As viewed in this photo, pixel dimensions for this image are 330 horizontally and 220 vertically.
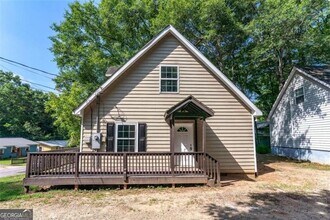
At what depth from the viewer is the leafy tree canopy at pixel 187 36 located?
16.6m

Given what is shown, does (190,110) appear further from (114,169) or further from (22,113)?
(22,113)

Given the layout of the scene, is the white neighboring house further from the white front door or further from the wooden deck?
the wooden deck

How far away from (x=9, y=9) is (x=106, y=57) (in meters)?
9.53

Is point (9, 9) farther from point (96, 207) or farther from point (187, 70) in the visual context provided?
point (96, 207)

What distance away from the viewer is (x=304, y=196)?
7102mm

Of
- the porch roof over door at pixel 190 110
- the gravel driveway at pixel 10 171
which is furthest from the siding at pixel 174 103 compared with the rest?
the gravel driveway at pixel 10 171

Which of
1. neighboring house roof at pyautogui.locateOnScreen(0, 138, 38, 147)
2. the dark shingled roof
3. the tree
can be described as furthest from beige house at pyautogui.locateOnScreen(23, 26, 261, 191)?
the tree

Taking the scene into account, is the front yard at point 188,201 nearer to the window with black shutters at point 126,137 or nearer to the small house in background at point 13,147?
the window with black shutters at point 126,137

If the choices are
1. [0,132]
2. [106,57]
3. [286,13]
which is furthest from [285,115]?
[0,132]

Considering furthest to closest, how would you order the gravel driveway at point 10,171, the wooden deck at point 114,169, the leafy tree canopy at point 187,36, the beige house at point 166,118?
the gravel driveway at point 10,171 → the leafy tree canopy at point 187,36 → the beige house at point 166,118 → the wooden deck at point 114,169

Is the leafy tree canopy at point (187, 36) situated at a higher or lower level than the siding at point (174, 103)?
higher

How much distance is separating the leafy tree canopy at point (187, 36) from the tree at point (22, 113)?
39480mm

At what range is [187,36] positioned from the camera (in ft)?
60.4

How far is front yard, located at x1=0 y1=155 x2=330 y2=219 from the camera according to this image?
5.50 m
